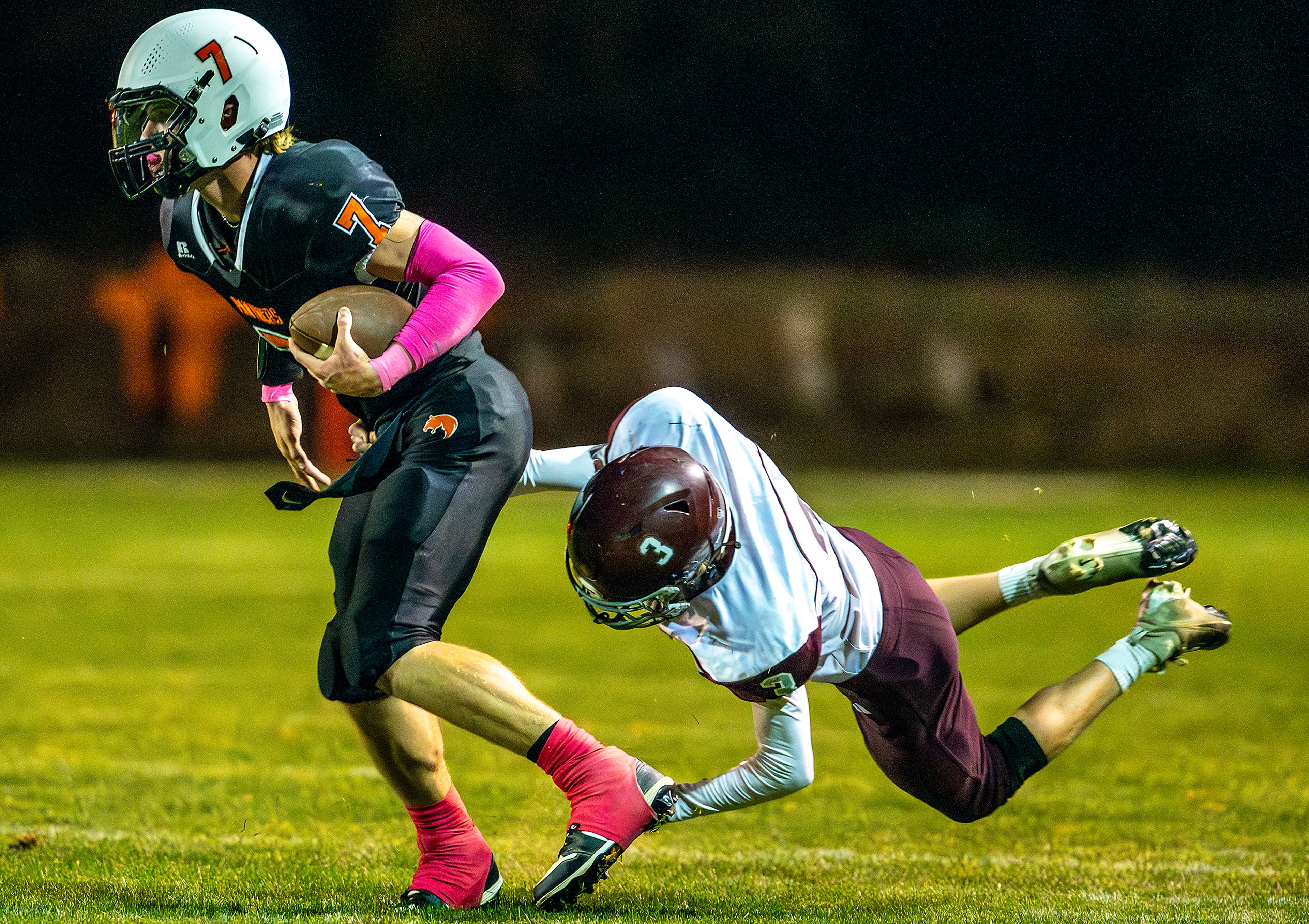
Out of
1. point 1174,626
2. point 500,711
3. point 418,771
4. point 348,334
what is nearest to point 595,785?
point 500,711

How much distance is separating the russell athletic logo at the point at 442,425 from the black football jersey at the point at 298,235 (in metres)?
0.10

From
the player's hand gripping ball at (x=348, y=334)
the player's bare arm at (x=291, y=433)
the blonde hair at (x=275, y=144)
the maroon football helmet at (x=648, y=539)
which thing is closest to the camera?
the maroon football helmet at (x=648, y=539)

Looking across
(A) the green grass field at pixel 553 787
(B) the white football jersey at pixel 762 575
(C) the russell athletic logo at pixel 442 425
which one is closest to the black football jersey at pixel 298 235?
(C) the russell athletic logo at pixel 442 425

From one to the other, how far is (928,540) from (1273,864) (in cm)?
816

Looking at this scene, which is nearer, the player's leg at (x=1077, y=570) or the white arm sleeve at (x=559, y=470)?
the white arm sleeve at (x=559, y=470)

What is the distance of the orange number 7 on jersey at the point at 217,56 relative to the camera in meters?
3.14

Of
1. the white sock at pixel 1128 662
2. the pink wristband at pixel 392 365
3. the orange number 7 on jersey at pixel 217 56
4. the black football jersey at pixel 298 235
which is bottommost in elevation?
the white sock at pixel 1128 662

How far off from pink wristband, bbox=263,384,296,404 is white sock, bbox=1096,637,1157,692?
6.59 ft

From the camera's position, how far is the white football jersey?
9.29ft

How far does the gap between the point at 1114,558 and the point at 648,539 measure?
4.39ft

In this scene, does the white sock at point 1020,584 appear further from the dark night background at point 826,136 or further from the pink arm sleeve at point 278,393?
the dark night background at point 826,136

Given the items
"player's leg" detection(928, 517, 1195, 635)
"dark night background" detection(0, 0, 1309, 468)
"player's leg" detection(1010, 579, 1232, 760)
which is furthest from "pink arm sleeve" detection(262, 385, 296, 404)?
"dark night background" detection(0, 0, 1309, 468)

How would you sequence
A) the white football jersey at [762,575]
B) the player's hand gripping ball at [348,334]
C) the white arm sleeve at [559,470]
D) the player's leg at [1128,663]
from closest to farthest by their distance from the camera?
the white football jersey at [762,575]
the player's hand gripping ball at [348,334]
the white arm sleeve at [559,470]
the player's leg at [1128,663]

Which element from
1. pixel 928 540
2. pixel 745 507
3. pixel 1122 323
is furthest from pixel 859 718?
pixel 1122 323
